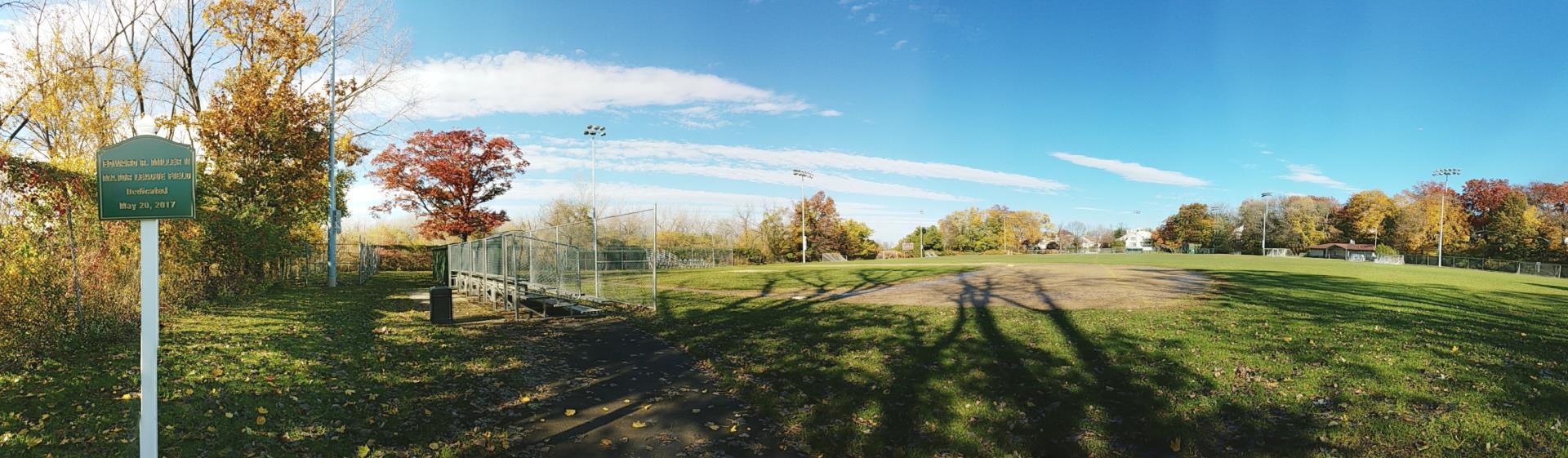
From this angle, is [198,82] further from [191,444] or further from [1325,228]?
[1325,228]

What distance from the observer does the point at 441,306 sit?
1133 centimetres

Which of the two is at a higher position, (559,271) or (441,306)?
(559,271)

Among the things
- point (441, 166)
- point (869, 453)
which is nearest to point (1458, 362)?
point (869, 453)

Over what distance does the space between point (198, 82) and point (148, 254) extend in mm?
22919

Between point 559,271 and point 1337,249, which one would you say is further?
point 1337,249

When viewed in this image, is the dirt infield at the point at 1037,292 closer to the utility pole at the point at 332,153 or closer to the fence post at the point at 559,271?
the fence post at the point at 559,271

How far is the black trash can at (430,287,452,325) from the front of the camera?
1124 cm

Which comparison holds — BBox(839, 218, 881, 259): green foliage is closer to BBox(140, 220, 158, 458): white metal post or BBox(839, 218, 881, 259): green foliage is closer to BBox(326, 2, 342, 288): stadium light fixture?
BBox(326, 2, 342, 288): stadium light fixture

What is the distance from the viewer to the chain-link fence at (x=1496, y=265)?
43344mm

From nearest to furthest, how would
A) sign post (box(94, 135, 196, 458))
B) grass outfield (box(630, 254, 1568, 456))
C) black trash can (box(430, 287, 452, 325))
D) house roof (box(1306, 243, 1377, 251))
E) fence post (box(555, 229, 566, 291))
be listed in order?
sign post (box(94, 135, 196, 458)) < grass outfield (box(630, 254, 1568, 456)) < black trash can (box(430, 287, 452, 325)) < fence post (box(555, 229, 566, 291)) < house roof (box(1306, 243, 1377, 251))

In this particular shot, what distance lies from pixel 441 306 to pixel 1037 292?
1258 cm

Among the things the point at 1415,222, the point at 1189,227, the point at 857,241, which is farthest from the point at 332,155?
the point at 1189,227

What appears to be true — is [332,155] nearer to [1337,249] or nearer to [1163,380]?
[1163,380]

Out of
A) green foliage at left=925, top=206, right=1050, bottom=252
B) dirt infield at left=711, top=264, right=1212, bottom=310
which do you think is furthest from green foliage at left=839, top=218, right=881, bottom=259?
dirt infield at left=711, top=264, right=1212, bottom=310
